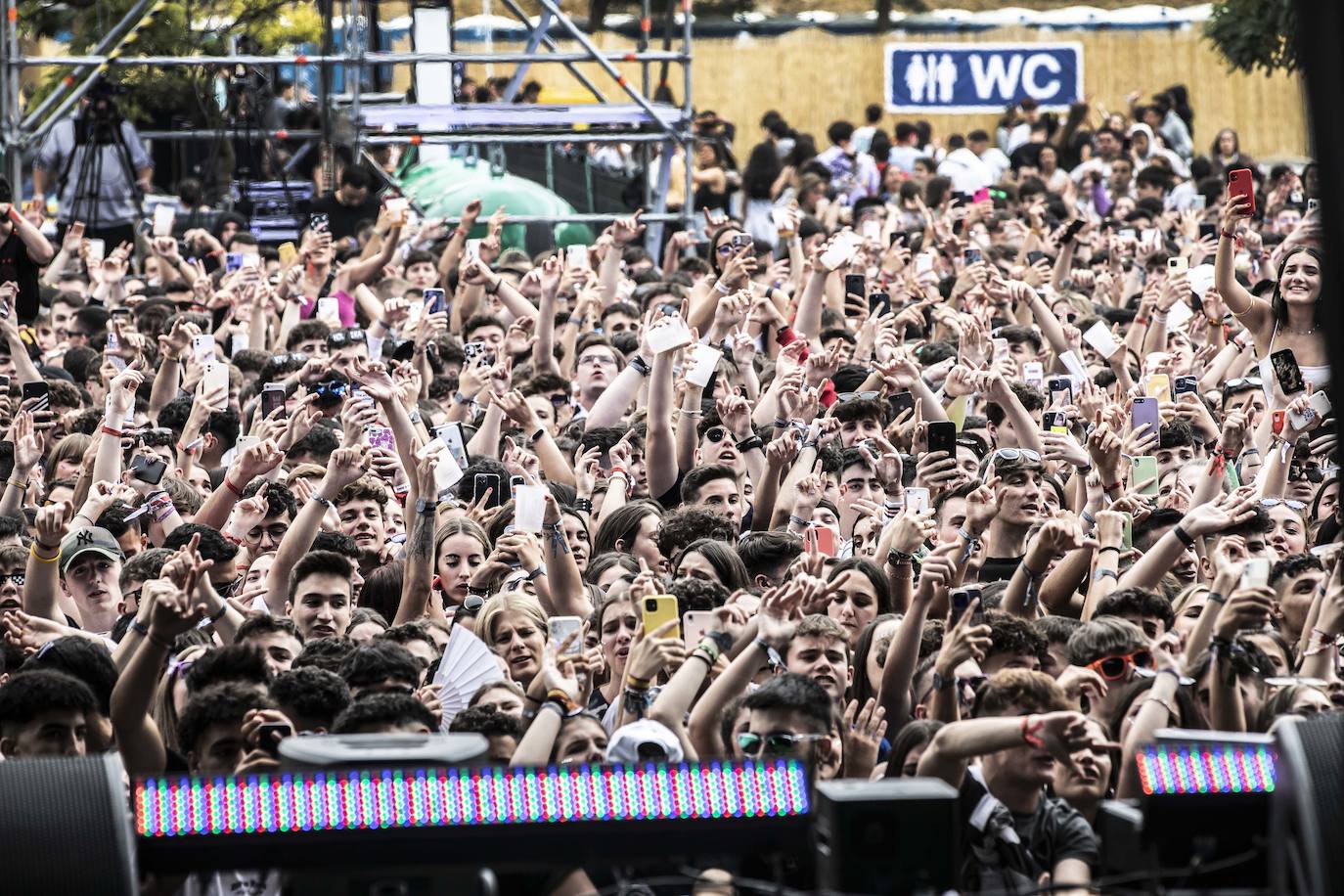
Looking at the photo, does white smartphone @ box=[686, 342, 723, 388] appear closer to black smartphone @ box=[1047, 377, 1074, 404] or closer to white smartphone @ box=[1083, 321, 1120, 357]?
black smartphone @ box=[1047, 377, 1074, 404]

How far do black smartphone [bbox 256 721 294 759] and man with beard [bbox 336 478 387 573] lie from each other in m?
2.63

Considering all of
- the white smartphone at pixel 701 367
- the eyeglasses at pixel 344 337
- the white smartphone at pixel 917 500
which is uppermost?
the eyeglasses at pixel 344 337

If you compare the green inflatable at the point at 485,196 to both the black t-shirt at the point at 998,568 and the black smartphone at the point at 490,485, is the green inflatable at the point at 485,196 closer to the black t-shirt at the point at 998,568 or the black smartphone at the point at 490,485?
the black smartphone at the point at 490,485

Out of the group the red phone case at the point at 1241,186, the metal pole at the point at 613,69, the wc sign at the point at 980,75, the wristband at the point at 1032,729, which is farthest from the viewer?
the wc sign at the point at 980,75

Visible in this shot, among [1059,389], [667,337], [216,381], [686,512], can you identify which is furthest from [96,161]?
[686,512]

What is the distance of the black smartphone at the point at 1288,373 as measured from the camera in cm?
880

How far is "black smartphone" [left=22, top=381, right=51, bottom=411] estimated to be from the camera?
9297 mm

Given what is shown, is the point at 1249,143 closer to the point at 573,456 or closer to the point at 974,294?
the point at 974,294

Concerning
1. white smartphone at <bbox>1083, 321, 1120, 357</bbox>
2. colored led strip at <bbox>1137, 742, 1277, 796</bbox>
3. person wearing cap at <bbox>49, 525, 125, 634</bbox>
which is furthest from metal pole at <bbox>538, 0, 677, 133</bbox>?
colored led strip at <bbox>1137, 742, 1277, 796</bbox>

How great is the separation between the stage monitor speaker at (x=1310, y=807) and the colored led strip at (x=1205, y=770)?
198 millimetres

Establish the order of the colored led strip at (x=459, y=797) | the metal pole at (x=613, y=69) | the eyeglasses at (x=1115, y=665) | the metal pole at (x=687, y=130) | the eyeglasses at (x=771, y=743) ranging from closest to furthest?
the colored led strip at (x=459, y=797) < the eyeglasses at (x=771, y=743) < the eyeglasses at (x=1115, y=665) < the metal pole at (x=613, y=69) < the metal pole at (x=687, y=130)

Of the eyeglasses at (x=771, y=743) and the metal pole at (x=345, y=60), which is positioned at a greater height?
the metal pole at (x=345, y=60)

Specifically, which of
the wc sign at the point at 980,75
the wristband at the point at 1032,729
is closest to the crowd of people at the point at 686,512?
the wristband at the point at 1032,729

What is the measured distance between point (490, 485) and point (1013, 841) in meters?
3.89
